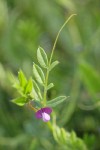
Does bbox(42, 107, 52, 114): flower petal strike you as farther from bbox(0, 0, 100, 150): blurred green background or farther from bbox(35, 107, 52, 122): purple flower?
bbox(0, 0, 100, 150): blurred green background

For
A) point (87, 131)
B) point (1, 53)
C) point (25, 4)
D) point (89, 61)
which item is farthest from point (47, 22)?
point (87, 131)

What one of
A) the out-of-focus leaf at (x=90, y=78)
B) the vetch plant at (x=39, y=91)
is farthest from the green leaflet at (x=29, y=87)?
the out-of-focus leaf at (x=90, y=78)

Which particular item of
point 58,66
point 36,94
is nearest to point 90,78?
point 58,66

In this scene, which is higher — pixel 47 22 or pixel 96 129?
pixel 47 22

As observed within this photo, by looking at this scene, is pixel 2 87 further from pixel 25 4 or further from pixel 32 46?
pixel 25 4

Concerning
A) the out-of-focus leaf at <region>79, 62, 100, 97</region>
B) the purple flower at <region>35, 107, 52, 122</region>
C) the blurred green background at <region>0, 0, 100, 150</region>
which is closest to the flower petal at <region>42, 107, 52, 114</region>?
the purple flower at <region>35, 107, 52, 122</region>

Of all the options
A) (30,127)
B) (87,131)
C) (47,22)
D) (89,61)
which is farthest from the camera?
(47,22)

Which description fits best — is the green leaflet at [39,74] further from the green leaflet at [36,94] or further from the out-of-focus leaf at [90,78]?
the out-of-focus leaf at [90,78]

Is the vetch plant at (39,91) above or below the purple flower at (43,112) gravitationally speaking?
above
